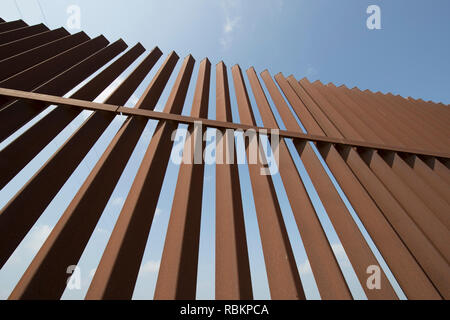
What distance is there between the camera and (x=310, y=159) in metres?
1.76

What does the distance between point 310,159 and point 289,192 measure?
449 millimetres

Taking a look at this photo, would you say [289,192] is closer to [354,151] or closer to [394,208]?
[394,208]

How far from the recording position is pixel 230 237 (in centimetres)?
109

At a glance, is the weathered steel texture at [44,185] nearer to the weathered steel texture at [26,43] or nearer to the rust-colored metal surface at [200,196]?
the rust-colored metal surface at [200,196]

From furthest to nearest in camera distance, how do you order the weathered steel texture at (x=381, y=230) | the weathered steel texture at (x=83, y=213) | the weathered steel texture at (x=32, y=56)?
1. the weathered steel texture at (x=32, y=56)
2. the weathered steel texture at (x=381, y=230)
3. the weathered steel texture at (x=83, y=213)

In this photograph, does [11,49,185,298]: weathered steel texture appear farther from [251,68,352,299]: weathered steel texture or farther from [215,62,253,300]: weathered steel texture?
[251,68,352,299]: weathered steel texture

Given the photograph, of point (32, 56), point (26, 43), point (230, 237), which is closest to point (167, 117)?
point (230, 237)

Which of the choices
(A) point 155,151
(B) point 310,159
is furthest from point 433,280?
(A) point 155,151

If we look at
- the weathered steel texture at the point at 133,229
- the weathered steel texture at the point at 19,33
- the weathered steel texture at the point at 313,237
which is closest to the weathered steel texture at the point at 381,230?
the weathered steel texture at the point at 313,237

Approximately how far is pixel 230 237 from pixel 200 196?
33 centimetres

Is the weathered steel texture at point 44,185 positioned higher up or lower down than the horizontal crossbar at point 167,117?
lower down

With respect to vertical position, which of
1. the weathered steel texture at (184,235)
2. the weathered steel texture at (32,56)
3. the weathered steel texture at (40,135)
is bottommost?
the weathered steel texture at (184,235)

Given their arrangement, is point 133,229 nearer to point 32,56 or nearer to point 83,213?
point 83,213

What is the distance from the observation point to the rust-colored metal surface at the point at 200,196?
93 centimetres
